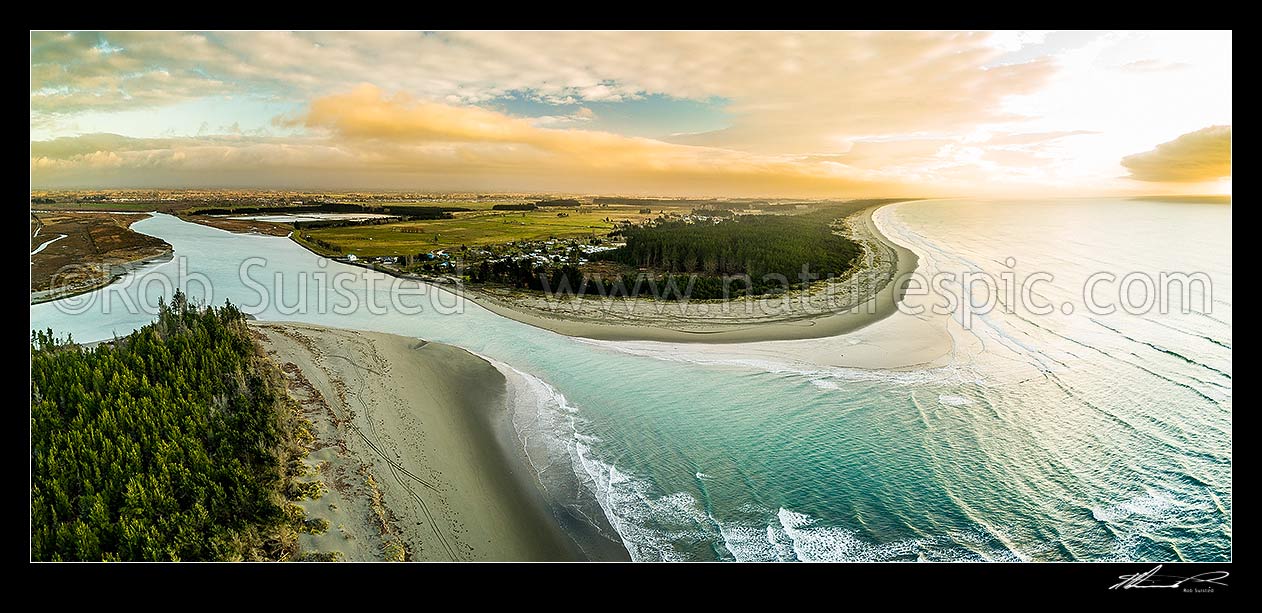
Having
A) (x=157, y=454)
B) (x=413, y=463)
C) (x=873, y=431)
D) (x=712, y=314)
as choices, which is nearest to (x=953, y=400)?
(x=873, y=431)

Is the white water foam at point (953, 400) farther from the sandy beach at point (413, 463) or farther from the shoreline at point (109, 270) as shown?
the shoreline at point (109, 270)
